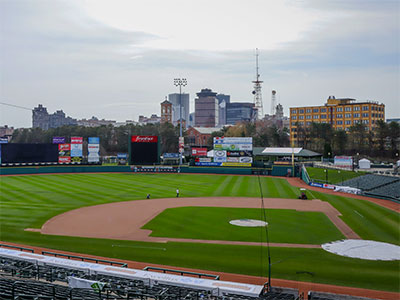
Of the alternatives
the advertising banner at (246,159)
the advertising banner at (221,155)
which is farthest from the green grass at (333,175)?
the advertising banner at (221,155)

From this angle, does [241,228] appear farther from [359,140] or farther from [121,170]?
[359,140]

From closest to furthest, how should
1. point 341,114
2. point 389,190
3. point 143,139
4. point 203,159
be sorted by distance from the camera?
point 389,190
point 143,139
point 203,159
point 341,114

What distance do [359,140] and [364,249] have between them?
87.4 m

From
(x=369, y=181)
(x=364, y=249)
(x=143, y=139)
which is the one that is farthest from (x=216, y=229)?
(x=143, y=139)

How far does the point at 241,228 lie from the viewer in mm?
28141

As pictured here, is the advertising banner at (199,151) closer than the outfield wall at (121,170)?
No

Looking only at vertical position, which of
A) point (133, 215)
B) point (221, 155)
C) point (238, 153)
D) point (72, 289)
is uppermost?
point (238, 153)

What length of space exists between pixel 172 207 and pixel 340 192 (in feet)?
76.5

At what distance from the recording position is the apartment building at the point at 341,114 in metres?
118

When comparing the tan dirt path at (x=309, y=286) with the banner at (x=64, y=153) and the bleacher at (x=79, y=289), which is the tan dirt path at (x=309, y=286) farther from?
the banner at (x=64, y=153)

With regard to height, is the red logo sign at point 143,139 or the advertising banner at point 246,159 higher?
the red logo sign at point 143,139

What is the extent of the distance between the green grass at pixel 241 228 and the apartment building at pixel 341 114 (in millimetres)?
90191

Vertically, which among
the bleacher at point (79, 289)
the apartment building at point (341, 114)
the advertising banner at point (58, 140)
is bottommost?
the bleacher at point (79, 289)

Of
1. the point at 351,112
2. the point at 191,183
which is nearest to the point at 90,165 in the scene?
the point at 191,183
